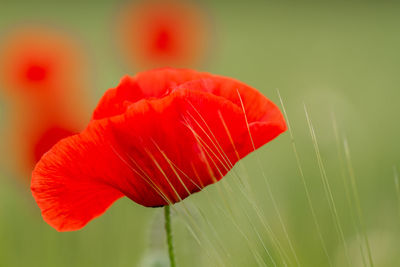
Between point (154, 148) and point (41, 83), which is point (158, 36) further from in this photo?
point (154, 148)

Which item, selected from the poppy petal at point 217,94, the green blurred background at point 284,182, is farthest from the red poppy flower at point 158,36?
the poppy petal at point 217,94

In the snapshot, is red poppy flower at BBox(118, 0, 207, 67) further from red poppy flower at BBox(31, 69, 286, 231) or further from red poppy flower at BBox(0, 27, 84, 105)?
red poppy flower at BBox(31, 69, 286, 231)

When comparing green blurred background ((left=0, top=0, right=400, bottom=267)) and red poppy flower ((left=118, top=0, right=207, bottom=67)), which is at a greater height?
red poppy flower ((left=118, top=0, right=207, bottom=67))

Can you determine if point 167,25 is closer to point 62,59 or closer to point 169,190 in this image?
point 62,59

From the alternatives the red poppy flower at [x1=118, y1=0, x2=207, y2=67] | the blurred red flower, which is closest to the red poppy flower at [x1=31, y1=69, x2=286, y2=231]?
the blurred red flower

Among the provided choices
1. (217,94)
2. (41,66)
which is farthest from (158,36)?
(217,94)

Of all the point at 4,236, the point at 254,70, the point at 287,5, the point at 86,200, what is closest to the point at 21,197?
the point at 4,236
